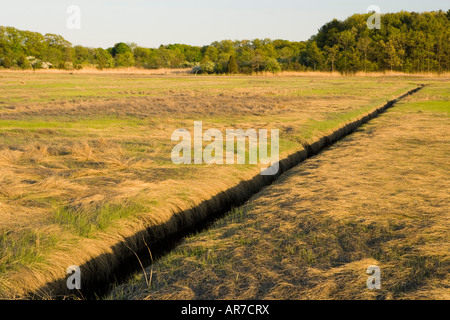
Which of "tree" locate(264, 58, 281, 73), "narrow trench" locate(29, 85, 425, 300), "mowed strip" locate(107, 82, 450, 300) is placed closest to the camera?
"mowed strip" locate(107, 82, 450, 300)

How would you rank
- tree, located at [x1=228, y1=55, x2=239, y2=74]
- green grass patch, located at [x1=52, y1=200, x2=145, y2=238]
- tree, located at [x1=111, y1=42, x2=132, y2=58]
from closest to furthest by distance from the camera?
1. green grass patch, located at [x1=52, y1=200, x2=145, y2=238]
2. tree, located at [x1=228, y1=55, x2=239, y2=74]
3. tree, located at [x1=111, y1=42, x2=132, y2=58]

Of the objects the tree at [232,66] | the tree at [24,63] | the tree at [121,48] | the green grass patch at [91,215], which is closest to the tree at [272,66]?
the tree at [232,66]

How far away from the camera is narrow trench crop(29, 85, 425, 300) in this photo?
267 inches

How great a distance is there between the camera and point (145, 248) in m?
8.54

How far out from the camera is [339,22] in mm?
101812

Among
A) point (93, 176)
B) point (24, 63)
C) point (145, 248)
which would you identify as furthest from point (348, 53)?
point (145, 248)

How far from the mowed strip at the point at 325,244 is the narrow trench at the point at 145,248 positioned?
0.74m

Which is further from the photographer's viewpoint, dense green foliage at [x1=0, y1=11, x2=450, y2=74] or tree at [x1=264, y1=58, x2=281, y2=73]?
dense green foliage at [x1=0, y1=11, x2=450, y2=74]

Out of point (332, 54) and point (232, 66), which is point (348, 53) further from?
point (232, 66)

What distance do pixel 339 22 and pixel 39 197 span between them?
334ft

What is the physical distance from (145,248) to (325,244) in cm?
337

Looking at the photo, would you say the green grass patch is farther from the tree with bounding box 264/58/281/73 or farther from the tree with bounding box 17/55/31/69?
the tree with bounding box 17/55/31/69

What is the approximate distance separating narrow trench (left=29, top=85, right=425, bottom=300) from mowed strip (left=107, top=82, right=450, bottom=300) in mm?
739

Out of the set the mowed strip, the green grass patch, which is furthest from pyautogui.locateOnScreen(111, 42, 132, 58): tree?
the green grass patch
